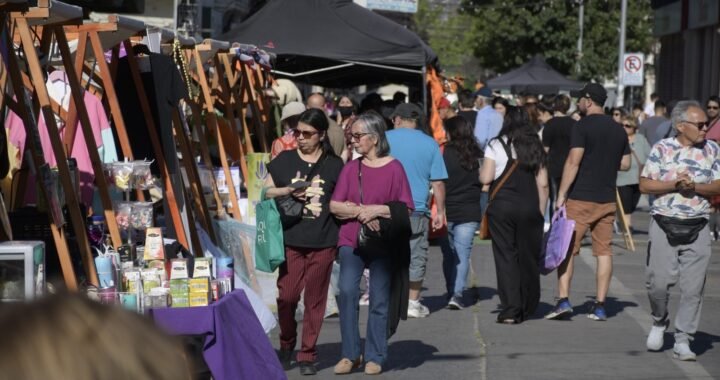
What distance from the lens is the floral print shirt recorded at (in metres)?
8.29

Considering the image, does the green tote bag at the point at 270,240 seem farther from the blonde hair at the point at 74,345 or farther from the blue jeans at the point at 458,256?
the blonde hair at the point at 74,345

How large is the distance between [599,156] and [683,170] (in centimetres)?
182

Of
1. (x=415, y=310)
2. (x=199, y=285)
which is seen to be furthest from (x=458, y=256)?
(x=199, y=285)

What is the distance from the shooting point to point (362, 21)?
16.5 meters

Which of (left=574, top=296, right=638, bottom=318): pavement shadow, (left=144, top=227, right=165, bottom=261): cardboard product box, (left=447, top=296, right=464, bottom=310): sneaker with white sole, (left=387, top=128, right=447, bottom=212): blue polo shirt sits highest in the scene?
(left=387, top=128, right=447, bottom=212): blue polo shirt

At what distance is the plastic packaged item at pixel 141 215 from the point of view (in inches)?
299

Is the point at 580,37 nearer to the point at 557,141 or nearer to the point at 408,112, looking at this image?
the point at 557,141

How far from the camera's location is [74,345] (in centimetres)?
135

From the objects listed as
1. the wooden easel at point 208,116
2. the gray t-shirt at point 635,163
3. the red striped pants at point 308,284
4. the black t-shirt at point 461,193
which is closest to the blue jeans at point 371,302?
the red striped pants at point 308,284

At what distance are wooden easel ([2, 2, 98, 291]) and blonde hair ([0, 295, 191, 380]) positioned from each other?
4.82 m

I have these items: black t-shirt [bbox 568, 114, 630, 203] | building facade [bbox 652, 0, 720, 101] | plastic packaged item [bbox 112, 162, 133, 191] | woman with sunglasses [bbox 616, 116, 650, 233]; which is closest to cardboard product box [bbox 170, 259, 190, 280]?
plastic packaged item [bbox 112, 162, 133, 191]

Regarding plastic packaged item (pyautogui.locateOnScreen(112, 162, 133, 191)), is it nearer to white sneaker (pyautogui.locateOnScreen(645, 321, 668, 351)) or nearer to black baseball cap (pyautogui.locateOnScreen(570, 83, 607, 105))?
white sneaker (pyautogui.locateOnScreen(645, 321, 668, 351))

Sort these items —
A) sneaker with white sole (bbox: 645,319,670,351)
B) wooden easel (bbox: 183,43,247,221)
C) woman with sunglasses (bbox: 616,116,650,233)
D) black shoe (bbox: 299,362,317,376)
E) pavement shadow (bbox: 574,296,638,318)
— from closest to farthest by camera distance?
black shoe (bbox: 299,362,317,376) < sneaker with white sole (bbox: 645,319,670,351) < pavement shadow (bbox: 574,296,638,318) < wooden easel (bbox: 183,43,247,221) < woman with sunglasses (bbox: 616,116,650,233)

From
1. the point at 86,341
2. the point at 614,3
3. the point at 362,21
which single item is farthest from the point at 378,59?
the point at 614,3
